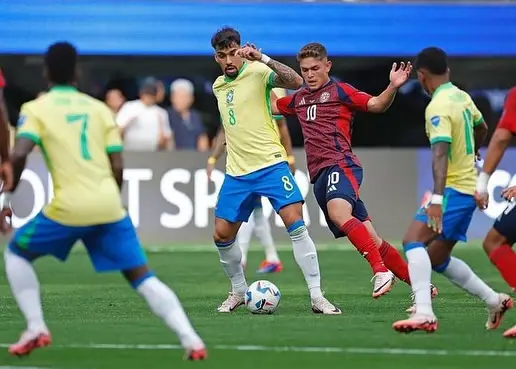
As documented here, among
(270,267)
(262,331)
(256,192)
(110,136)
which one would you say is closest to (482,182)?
(262,331)

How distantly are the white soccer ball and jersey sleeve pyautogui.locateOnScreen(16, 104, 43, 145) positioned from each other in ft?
12.0

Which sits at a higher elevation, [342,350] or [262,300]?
[342,350]

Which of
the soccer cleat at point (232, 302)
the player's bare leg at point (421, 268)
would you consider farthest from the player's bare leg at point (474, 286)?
the soccer cleat at point (232, 302)

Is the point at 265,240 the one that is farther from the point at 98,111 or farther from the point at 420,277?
the point at 98,111

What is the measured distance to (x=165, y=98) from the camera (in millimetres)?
25078

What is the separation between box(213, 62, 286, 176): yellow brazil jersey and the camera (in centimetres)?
1227

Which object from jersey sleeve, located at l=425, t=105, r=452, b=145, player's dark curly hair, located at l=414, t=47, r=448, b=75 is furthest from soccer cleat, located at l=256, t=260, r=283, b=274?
jersey sleeve, located at l=425, t=105, r=452, b=145

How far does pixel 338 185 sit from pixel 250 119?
999 mm

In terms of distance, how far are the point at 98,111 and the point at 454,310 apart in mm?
4520

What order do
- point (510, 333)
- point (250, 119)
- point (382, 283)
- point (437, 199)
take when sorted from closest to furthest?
point (437, 199) → point (510, 333) → point (382, 283) → point (250, 119)

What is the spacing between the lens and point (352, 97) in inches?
501

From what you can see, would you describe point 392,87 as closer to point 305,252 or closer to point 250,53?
point 250,53

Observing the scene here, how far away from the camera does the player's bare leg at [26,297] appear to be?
902cm

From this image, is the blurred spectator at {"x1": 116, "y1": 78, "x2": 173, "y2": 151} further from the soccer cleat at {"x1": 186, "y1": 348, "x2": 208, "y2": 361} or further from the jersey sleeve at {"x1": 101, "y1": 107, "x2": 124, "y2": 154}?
the soccer cleat at {"x1": 186, "y1": 348, "x2": 208, "y2": 361}
